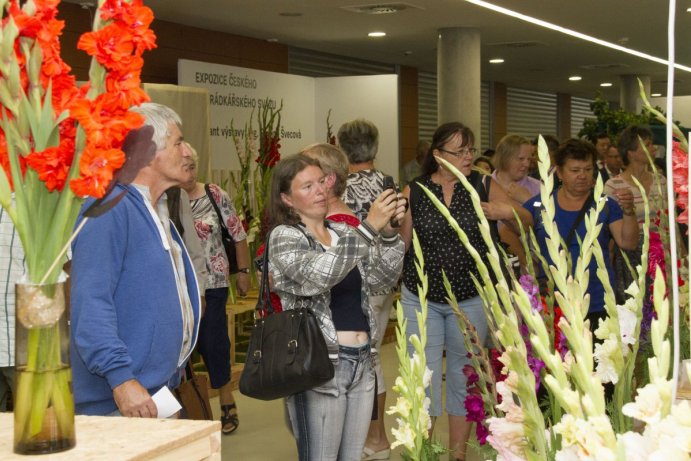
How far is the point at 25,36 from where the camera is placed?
1417 millimetres

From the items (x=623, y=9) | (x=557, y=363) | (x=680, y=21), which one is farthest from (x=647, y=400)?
(x=680, y=21)

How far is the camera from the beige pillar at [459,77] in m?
11.3

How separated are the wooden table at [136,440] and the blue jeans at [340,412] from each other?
4.75 ft

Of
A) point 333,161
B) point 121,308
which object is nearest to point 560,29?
point 333,161

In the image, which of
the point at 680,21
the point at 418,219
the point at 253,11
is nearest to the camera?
the point at 418,219

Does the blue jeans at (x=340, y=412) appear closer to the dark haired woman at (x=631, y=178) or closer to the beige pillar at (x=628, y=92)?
the dark haired woman at (x=631, y=178)

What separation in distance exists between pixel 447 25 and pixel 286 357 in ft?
29.1

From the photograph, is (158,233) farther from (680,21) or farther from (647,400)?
(680,21)

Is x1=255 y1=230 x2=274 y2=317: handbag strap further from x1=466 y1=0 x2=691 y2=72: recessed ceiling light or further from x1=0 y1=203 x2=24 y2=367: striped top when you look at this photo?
x1=466 y1=0 x2=691 y2=72: recessed ceiling light

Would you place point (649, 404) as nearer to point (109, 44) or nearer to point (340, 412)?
point (109, 44)

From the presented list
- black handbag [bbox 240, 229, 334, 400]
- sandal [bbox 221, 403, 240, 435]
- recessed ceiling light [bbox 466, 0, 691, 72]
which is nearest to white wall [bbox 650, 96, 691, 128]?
recessed ceiling light [bbox 466, 0, 691, 72]

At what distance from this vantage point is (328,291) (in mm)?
3109

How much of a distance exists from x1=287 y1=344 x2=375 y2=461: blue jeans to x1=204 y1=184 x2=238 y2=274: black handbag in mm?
2195

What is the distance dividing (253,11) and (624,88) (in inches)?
385
